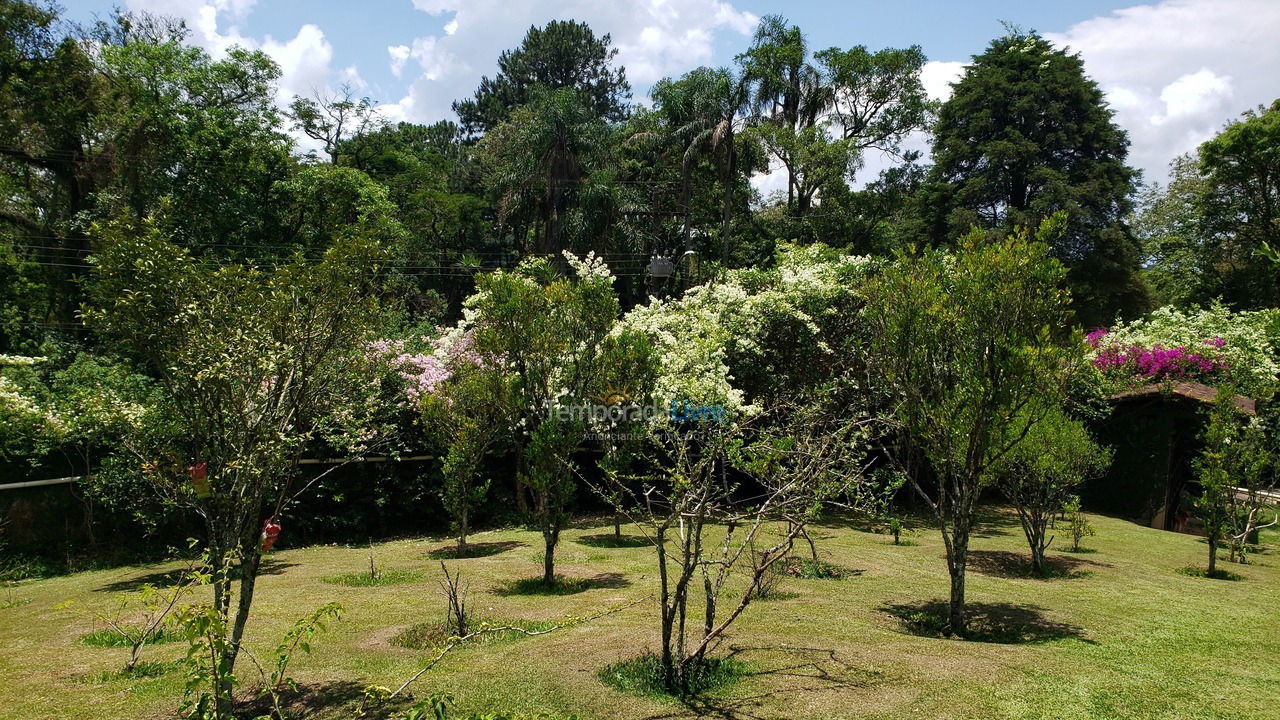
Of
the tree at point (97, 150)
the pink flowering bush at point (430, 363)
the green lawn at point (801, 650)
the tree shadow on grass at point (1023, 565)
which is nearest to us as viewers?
the green lawn at point (801, 650)

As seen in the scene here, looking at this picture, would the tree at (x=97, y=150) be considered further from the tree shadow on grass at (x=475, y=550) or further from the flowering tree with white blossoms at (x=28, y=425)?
the tree shadow on grass at (x=475, y=550)

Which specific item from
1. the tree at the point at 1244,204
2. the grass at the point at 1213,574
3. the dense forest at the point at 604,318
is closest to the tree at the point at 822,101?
the dense forest at the point at 604,318

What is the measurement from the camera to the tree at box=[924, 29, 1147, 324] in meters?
29.4

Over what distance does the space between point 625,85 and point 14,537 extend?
4391 centimetres

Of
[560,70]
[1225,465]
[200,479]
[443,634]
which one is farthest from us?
[560,70]

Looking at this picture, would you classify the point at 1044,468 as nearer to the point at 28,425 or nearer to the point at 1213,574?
the point at 1213,574

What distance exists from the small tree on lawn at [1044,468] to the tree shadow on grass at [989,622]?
2.16 meters

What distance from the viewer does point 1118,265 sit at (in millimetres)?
29031

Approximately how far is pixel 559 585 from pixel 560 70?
144ft

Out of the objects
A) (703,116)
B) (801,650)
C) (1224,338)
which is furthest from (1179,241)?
(801,650)

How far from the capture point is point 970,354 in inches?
308

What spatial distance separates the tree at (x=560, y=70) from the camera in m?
46.8

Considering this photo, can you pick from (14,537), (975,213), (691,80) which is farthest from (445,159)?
(14,537)

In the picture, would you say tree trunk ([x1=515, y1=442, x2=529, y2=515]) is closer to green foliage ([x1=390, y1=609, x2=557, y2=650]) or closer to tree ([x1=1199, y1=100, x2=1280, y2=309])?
green foliage ([x1=390, y1=609, x2=557, y2=650])
